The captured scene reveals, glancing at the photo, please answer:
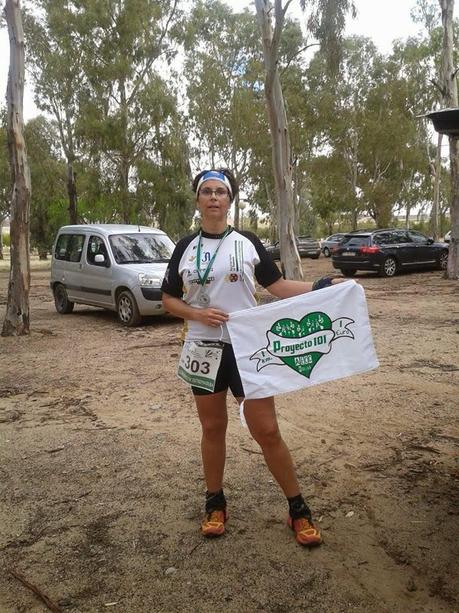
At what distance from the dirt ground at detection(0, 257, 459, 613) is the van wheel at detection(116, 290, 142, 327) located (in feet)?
10.9

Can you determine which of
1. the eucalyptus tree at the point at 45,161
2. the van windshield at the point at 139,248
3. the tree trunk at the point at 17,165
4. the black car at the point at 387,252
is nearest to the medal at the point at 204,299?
the tree trunk at the point at 17,165

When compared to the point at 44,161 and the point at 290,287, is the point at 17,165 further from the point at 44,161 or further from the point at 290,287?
the point at 44,161

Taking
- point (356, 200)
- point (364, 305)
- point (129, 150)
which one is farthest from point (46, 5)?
point (364, 305)

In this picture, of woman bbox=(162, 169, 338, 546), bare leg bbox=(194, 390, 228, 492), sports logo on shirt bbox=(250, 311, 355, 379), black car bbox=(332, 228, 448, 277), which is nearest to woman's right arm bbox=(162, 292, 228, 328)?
woman bbox=(162, 169, 338, 546)

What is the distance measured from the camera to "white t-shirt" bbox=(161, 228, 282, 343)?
2566 millimetres

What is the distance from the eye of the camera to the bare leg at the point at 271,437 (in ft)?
8.45

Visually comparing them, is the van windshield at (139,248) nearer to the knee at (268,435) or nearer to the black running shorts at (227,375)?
the black running shorts at (227,375)

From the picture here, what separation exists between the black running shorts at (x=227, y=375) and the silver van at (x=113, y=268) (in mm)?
6710

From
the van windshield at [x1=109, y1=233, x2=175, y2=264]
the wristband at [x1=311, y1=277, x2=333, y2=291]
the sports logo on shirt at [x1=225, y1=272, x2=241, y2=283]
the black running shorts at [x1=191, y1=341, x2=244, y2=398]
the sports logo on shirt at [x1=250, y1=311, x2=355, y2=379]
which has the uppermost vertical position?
the van windshield at [x1=109, y1=233, x2=175, y2=264]

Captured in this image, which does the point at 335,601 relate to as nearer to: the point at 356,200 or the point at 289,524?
the point at 289,524

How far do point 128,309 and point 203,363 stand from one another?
23.8ft

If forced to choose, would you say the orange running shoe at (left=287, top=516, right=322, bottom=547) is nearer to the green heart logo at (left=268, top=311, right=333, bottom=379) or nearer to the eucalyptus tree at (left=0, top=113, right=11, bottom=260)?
the green heart logo at (left=268, top=311, right=333, bottom=379)

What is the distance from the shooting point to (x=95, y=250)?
10.4m

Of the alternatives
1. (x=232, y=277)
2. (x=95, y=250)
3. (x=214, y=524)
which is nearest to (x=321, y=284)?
(x=232, y=277)
